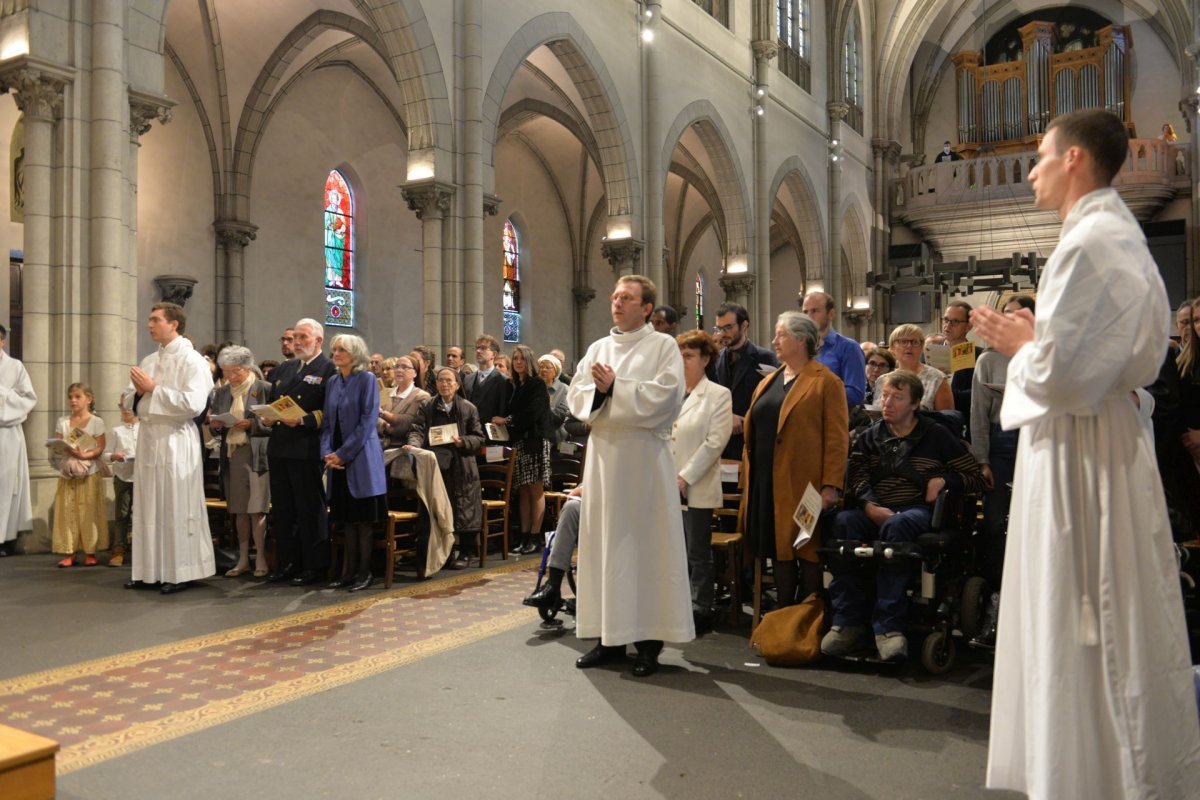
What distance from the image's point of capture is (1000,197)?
23.9 meters

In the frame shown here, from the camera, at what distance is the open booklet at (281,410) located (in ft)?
21.7

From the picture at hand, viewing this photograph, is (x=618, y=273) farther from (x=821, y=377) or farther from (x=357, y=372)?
(x=821, y=377)

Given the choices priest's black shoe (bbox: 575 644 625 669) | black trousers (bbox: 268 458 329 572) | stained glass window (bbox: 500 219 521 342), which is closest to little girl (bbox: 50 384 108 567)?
black trousers (bbox: 268 458 329 572)

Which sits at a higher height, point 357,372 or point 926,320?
point 926,320

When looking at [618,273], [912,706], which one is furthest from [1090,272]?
[618,273]

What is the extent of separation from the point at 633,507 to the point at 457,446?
10.4 feet

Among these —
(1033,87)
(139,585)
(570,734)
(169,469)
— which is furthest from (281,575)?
(1033,87)

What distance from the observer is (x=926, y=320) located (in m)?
24.8

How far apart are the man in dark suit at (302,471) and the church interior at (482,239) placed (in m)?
0.40

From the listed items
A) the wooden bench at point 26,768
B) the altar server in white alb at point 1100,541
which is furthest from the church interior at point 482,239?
the altar server in white alb at point 1100,541

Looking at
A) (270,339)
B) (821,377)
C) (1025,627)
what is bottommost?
(1025,627)

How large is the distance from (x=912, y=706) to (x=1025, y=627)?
5.78ft

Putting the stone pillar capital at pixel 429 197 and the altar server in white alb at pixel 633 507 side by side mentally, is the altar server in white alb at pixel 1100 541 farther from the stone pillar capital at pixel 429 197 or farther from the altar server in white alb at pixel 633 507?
the stone pillar capital at pixel 429 197

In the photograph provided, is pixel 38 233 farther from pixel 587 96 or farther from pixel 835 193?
pixel 835 193
